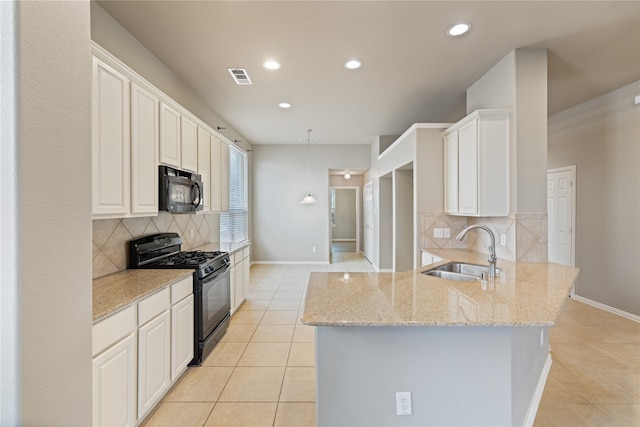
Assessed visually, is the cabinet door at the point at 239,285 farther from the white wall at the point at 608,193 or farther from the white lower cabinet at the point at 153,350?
the white wall at the point at 608,193

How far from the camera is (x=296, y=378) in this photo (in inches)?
95.8

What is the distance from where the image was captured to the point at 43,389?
0.77 metres

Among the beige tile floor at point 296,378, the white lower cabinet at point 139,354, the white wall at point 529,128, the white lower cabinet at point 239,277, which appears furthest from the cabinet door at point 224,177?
the white wall at point 529,128

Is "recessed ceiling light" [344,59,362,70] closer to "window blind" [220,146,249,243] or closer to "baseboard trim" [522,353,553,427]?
"window blind" [220,146,249,243]

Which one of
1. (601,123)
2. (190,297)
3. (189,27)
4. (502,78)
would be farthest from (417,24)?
(601,123)

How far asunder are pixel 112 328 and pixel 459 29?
334 cm

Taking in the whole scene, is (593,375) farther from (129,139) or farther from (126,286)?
(129,139)

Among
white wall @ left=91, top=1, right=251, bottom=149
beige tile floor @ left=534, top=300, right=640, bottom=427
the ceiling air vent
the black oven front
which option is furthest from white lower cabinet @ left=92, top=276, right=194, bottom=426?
beige tile floor @ left=534, top=300, right=640, bottom=427

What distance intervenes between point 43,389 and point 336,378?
1.18m

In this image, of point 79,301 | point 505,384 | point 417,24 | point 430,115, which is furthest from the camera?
point 430,115

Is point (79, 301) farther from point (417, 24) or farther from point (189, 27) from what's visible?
point (417, 24)

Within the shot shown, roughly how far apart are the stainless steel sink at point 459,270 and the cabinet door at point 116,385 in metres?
2.15

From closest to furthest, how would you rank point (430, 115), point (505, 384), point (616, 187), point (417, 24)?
1. point (505, 384)
2. point (417, 24)
3. point (616, 187)
4. point (430, 115)

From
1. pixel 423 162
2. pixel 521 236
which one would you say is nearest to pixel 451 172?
pixel 423 162
